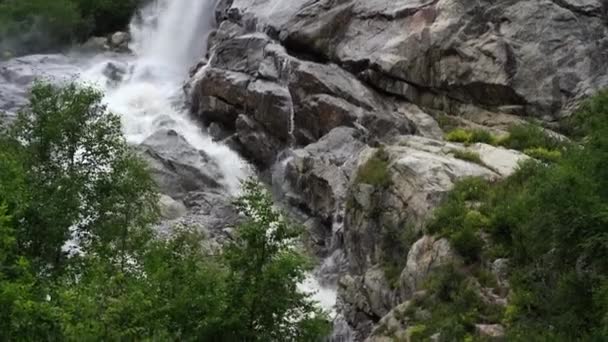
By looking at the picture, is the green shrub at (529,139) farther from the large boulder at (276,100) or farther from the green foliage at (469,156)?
the large boulder at (276,100)

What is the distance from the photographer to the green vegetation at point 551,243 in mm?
14719

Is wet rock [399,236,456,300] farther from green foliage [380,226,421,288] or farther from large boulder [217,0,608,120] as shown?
large boulder [217,0,608,120]

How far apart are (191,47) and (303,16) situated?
14343 mm

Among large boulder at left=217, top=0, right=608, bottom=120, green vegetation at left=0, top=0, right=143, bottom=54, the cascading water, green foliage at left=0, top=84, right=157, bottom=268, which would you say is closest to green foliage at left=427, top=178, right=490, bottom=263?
green foliage at left=0, top=84, right=157, bottom=268

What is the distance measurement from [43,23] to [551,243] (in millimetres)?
44442

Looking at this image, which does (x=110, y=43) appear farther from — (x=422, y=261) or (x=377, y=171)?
(x=422, y=261)

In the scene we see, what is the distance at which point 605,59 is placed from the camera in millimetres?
29062

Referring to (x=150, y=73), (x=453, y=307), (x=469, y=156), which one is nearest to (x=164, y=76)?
(x=150, y=73)

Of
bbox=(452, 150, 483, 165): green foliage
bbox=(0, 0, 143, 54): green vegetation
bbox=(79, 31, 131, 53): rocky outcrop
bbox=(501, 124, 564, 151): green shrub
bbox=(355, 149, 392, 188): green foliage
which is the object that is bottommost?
bbox=(501, 124, 564, 151): green shrub

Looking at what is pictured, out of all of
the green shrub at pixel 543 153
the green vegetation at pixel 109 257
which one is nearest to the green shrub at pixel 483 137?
the green shrub at pixel 543 153

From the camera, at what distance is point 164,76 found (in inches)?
1833

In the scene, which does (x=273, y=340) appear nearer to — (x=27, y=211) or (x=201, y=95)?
(x=27, y=211)

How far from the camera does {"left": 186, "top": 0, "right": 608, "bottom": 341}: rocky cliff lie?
2298cm

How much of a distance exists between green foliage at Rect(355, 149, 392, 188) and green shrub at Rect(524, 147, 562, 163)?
4456 mm
